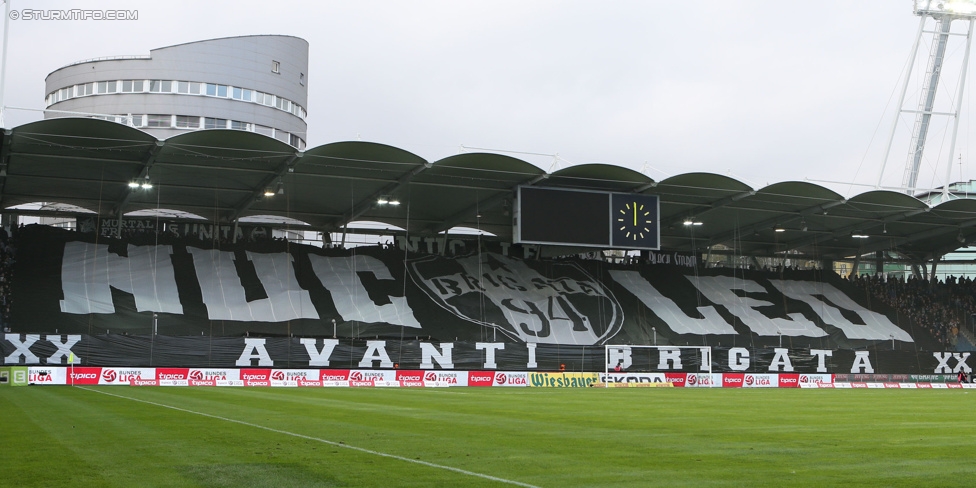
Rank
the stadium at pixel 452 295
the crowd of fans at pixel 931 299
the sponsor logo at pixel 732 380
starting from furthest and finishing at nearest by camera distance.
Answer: the crowd of fans at pixel 931 299 < the sponsor logo at pixel 732 380 < the stadium at pixel 452 295

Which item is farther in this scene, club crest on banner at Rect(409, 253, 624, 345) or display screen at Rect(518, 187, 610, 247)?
club crest on banner at Rect(409, 253, 624, 345)

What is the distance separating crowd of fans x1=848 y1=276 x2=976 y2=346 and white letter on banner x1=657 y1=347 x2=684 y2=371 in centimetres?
2221

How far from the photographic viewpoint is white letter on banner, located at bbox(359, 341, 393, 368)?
1580 inches

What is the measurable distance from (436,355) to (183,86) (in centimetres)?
5085

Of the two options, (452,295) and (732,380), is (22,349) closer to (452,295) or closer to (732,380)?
(452,295)

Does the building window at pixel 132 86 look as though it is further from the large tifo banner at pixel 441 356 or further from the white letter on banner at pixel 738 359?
the white letter on banner at pixel 738 359

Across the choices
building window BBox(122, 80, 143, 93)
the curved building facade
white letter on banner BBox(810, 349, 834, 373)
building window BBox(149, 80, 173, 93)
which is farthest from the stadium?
building window BBox(122, 80, 143, 93)

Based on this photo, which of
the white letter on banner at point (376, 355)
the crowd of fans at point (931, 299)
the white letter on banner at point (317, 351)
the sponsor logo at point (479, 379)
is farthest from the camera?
the crowd of fans at point (931, 299)

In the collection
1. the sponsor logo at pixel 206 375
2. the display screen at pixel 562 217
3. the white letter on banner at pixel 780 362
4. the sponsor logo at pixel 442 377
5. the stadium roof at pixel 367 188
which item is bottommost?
the sponsor logo at pixel 442 377

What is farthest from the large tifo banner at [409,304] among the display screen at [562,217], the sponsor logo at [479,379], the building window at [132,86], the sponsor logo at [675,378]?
the building window at [132,86]

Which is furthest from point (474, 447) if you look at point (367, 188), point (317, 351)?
point (367, 188)

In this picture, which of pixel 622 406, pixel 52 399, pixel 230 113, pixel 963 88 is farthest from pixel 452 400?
pixel 230 113

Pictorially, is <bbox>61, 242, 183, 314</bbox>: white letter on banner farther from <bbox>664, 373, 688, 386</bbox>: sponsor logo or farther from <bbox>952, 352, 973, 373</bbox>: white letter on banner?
<bbox>952, 352, 973, 373</bbox>: white letter on banner

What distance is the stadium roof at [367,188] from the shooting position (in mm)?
37906
